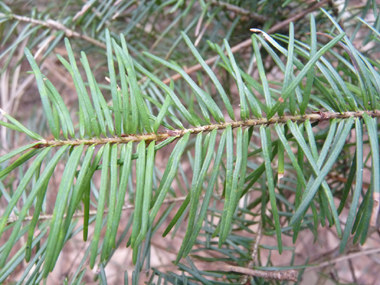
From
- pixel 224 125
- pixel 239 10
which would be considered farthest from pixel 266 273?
pixel 239 10

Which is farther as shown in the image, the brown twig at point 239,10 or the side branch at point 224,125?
the brown twig at point 239,10

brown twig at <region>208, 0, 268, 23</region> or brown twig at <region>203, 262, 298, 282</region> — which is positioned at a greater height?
brown twig at <region>208, 0, 268, 23</region>

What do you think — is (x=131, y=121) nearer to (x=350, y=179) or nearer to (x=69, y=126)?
(x=69, y=126)

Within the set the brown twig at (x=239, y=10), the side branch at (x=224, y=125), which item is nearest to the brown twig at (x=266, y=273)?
the side branch at (x=224, y=125)

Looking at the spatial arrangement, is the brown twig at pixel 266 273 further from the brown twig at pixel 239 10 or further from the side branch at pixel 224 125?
the brown twig at pixel 239 10

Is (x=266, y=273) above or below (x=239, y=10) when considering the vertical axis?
below

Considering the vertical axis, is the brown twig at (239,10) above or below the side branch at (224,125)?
above

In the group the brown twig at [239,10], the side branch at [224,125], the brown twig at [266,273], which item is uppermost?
the brown twig at [239,10]

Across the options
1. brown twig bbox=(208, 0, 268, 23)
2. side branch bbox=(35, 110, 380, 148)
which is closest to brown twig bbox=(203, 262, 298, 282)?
side branch bbox=(35, 110, 380, 148)

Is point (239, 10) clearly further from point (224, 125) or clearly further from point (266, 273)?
point (266, 273)

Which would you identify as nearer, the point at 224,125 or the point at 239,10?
the point at 224,125

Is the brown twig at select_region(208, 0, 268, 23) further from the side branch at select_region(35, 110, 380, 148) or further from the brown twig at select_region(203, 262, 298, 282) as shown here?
the brown twig at select_region(203, 262, 298, 282)

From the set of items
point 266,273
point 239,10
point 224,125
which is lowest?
point 266,273
